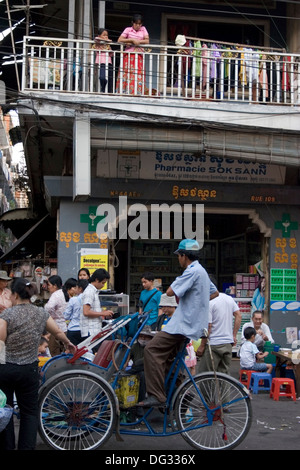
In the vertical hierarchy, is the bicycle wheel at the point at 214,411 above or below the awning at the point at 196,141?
below

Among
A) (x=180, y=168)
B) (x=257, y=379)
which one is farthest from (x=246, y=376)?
(x=180, y=168)

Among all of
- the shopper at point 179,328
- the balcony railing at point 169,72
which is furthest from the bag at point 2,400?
the balcony railing at point 169,72

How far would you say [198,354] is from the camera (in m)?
7.12

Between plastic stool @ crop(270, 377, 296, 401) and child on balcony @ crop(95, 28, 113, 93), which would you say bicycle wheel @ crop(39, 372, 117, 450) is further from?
child on balcony @ crop(95, 28, 113, 93)

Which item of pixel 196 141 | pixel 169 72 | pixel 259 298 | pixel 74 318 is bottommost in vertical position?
pixel 74 318

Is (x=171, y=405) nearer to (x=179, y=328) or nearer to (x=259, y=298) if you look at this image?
(x=179, y=328)

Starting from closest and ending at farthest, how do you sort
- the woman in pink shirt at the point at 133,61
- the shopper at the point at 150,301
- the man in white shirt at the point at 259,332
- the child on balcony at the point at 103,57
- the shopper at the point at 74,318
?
the shopper at the point at 150,301 → the shopper at the point at 74,318 → the man in white shirt at the point at 259,332 → the child on balcony at the point at 103,57 → the woman in pink shirt at the point at 133,61

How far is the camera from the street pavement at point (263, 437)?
5.81 m

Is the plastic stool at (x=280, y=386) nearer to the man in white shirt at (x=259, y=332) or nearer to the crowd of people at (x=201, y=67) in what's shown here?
the man in white shirt at (x=259, y=332)

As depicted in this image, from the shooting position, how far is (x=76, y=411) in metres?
5.41

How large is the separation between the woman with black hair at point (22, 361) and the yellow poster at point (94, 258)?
7231 mm

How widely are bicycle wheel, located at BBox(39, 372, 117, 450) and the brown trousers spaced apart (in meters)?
0.40

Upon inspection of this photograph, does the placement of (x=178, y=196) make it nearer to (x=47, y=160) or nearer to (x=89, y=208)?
(x=89, y=208)

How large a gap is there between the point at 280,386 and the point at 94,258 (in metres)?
4.85
